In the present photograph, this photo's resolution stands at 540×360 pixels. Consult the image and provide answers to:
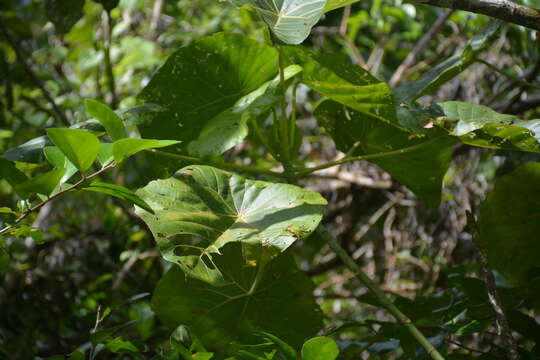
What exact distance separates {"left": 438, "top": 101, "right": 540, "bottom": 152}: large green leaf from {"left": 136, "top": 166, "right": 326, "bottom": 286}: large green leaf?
0.27 m

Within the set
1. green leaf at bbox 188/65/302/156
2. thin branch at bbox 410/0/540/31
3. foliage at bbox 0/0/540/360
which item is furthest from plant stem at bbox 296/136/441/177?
thin branch at bbox 410/0/540/31

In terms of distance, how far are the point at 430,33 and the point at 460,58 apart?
3.26 ft

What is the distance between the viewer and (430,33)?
1.88 metres

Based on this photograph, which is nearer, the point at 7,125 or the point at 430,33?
the point at 430,33

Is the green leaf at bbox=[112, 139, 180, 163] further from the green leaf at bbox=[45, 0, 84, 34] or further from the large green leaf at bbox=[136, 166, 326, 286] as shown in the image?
the green leaf at bbox=[45, 0, 84, 34]

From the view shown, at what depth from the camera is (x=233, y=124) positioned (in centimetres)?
89

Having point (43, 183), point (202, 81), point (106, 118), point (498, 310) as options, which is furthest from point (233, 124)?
point (498, 310)

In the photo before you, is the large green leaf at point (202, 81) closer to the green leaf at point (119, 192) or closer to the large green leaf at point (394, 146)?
the large green leaf at point (394, 146)

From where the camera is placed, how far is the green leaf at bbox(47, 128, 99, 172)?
575 mm

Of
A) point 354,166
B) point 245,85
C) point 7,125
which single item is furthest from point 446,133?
point 7,125

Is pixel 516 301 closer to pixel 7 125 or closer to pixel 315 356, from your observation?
pixel 315 356

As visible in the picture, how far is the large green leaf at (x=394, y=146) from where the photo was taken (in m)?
1.00

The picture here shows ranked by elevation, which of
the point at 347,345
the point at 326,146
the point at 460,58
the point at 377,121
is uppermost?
the point at 460,58

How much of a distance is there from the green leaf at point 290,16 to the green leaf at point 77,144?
0.88ft
